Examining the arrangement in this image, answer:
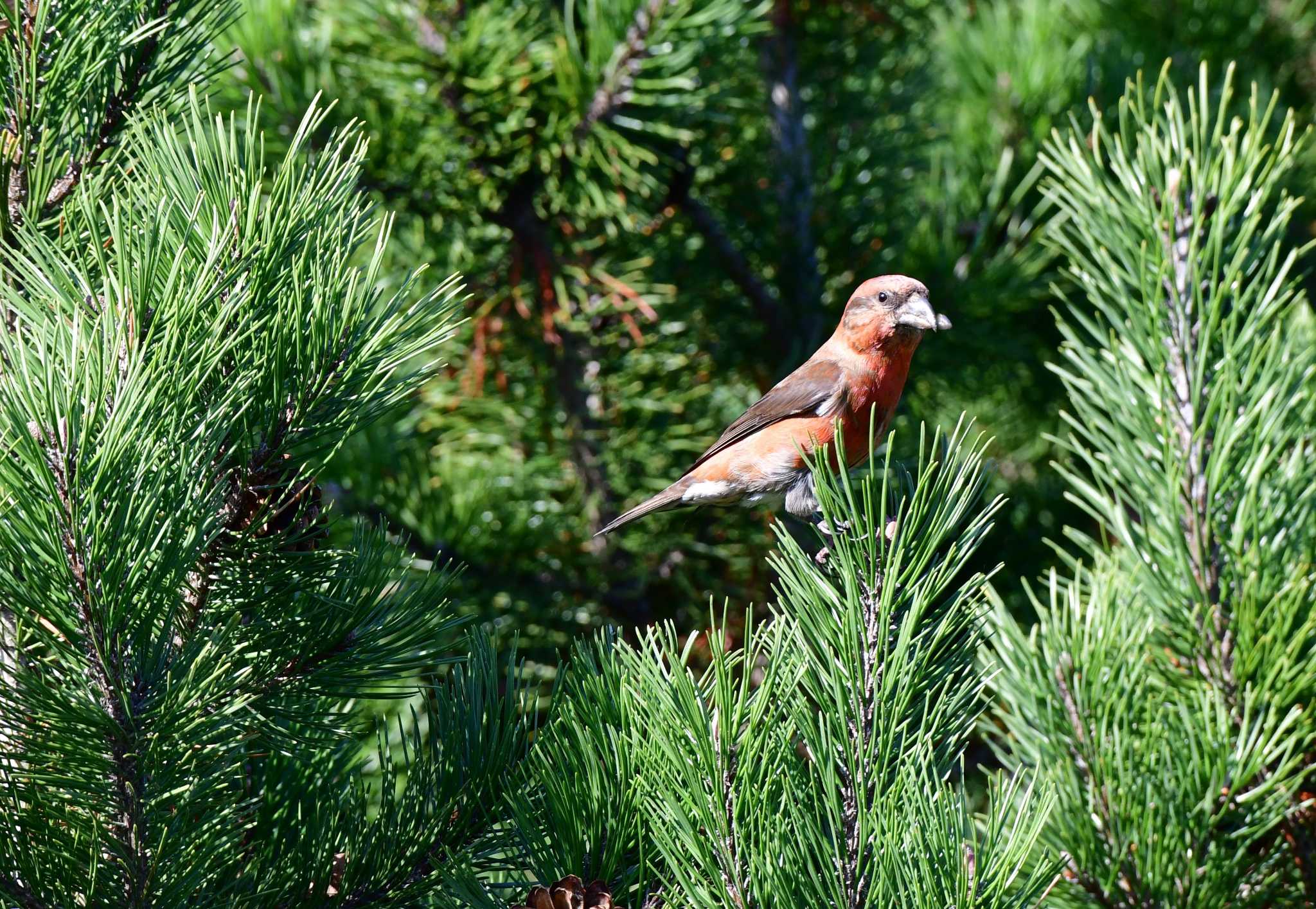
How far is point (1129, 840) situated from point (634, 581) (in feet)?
5.29

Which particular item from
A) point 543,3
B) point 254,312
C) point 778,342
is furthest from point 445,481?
point 254,312

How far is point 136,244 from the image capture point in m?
1.16

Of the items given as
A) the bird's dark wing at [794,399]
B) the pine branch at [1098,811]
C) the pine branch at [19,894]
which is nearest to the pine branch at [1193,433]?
the pine branch at [1098,811]

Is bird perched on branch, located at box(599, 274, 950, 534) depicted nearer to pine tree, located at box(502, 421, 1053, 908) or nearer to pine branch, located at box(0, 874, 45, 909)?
pine tree, located at box(502, 421, 1053, 908)

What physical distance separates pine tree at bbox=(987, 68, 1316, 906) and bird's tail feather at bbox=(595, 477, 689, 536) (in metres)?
1.03

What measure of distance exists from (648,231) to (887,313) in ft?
2.31

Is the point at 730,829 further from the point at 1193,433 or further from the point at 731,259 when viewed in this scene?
the point at 731,259

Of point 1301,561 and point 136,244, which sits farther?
point 1301,561

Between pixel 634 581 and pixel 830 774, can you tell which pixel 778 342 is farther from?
pixel 830 774

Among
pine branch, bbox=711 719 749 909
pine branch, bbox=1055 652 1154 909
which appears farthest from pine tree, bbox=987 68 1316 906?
pine branch, bbox=711 719 749 909

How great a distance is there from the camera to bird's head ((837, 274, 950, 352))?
246 centimetres

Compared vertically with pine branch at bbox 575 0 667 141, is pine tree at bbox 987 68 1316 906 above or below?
below

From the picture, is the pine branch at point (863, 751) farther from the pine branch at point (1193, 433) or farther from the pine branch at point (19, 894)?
the pine branch at point (19, 894)

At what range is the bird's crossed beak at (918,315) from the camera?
241 centimetres
